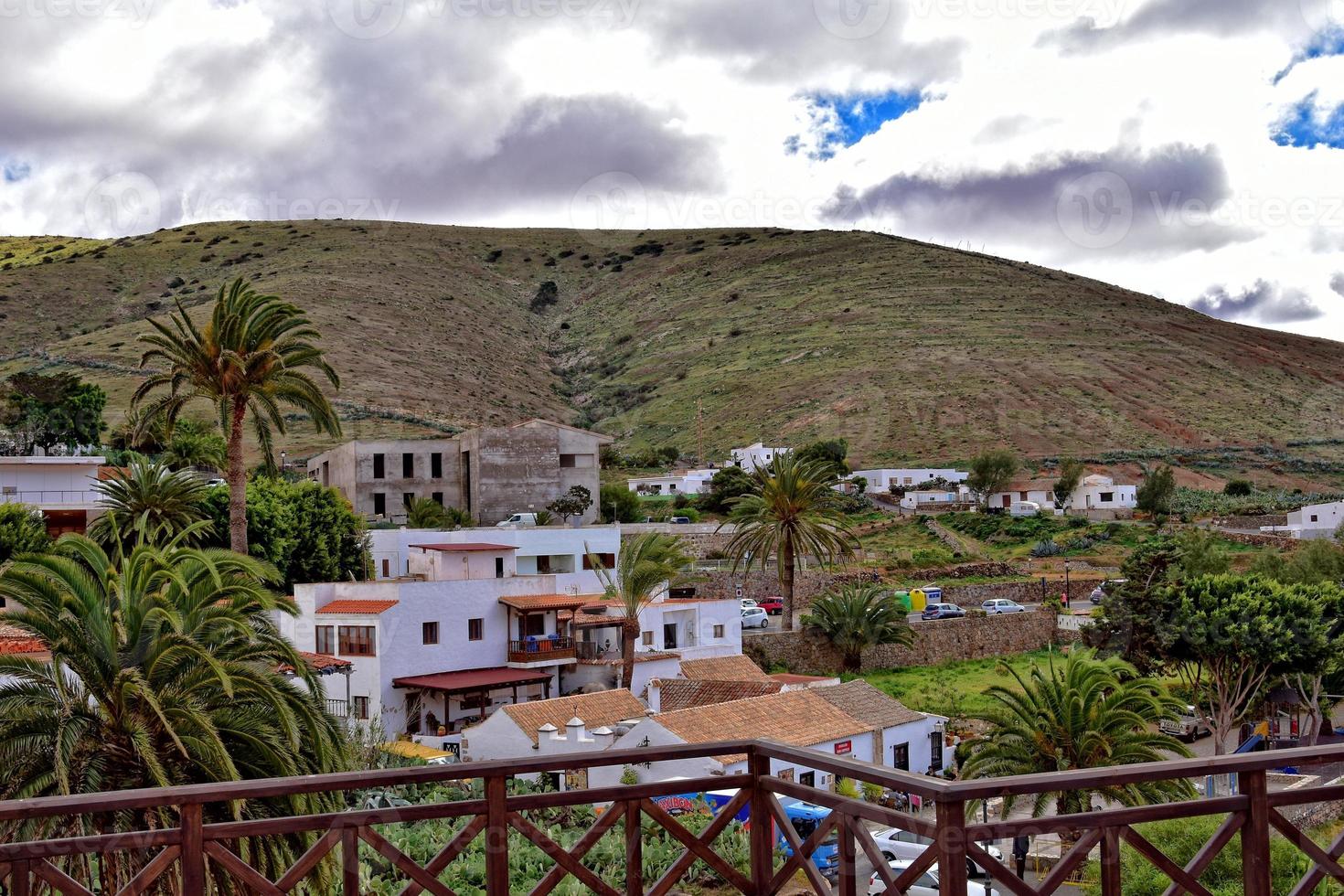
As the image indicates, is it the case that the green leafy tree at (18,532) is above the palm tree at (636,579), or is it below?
above

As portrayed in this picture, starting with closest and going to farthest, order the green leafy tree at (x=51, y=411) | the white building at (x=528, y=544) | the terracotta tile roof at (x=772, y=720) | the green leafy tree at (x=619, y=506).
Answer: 1. the terracotta tile roof at (x=772, y=720)
2. the white building at (x=528, y=544)
3. the green leafy tree at (x=51, y=411)
4. the green leafy tree at (x=619, y=506)

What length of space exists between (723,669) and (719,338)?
77.1 metres

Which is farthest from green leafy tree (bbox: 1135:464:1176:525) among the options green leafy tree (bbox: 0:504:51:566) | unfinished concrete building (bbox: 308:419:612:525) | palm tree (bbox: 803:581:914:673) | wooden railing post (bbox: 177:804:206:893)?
wooden railing post (bbox: 177:804:206:893)

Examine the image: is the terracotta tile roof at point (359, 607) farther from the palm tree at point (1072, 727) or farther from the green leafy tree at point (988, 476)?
the green leafy tree at point (988, 476)

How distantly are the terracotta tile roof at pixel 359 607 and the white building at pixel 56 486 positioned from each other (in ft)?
42.9

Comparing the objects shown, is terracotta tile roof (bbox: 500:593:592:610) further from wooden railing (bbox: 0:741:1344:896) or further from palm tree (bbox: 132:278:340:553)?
wooden railing (bbox: 0:741:1344:896)

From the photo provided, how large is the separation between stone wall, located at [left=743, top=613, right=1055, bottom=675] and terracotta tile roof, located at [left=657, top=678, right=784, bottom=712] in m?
8.67

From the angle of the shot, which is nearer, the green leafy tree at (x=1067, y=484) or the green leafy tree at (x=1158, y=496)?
the green leafy tree at (x=1158, y=496)

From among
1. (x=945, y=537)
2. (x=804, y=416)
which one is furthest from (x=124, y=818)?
(x=804, y=416)

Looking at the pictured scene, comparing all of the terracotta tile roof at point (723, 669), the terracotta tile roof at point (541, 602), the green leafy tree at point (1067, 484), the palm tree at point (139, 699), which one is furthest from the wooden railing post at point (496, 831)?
the green leafy tree at point (1067, 484)

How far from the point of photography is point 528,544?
43500mm

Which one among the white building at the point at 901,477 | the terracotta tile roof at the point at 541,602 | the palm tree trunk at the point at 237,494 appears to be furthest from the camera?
the white building at the point at 901,477

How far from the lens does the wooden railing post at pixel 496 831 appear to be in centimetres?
418

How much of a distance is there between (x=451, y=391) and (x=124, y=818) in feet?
281
